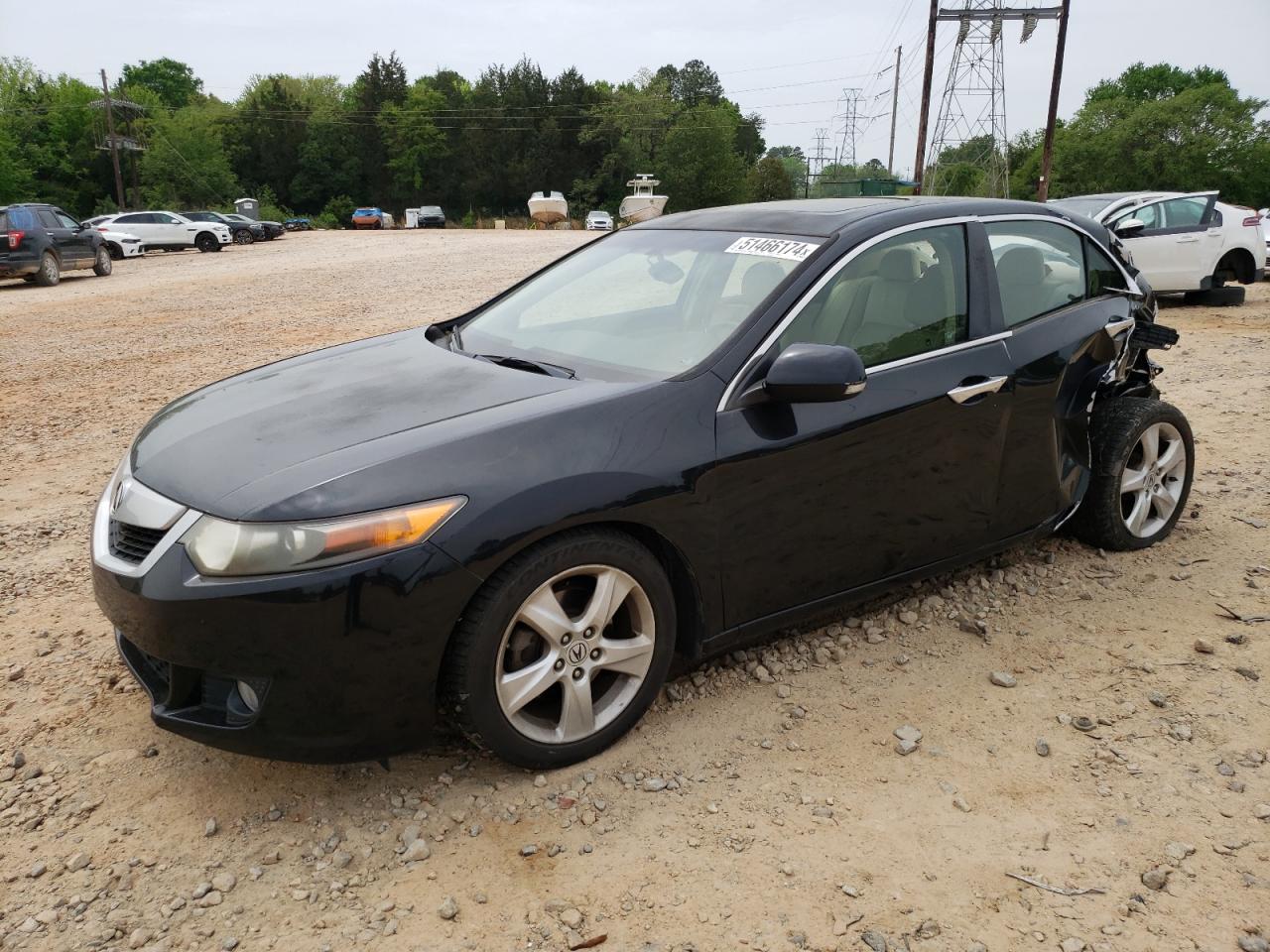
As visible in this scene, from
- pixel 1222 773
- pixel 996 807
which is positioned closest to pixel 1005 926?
pixel 996 807

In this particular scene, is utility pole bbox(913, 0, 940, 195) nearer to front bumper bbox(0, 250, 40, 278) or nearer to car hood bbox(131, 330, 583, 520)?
front bumper bbox(0, 250, 40, 278)

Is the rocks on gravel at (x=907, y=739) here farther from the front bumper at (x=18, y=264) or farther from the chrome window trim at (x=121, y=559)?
the front bumper at (x=18, y=264)

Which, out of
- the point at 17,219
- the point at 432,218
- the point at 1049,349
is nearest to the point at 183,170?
the point at 432,218

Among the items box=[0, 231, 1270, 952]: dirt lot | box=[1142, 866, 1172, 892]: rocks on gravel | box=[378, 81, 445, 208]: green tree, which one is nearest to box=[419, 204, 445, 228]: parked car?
box=[378, 81, 445, 208]: green tree

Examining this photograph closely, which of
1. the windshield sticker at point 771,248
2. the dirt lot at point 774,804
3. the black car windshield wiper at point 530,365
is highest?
the windshield sticker at point 771,248

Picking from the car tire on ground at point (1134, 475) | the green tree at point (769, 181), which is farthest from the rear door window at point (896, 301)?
the green tree at point (769, 181)

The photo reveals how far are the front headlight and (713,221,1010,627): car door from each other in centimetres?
98

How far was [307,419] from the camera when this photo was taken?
9.47 ft

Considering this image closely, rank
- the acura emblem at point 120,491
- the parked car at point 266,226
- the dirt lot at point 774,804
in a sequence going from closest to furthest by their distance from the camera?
1. the dirt lot at point 774,804
2. the acura emblem at point 120,491
3. the parked car at point 266,226

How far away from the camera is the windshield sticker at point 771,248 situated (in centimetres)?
329

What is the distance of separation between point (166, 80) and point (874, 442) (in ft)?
412

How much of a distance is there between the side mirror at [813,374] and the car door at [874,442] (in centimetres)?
12

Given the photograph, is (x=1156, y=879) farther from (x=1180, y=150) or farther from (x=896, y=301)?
(x=1180, y=150)

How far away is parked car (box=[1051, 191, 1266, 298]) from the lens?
12.8 metres
